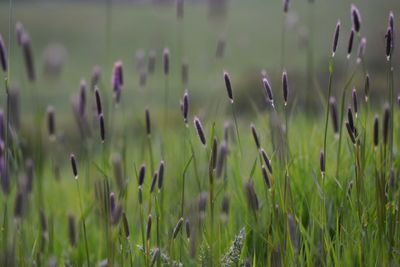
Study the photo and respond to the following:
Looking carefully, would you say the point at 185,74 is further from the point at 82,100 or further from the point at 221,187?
the point at 221,187

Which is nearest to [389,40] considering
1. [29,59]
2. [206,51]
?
[29,59]

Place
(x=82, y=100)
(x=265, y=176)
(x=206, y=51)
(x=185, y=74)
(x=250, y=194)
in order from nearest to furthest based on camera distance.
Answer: (x=250, y=194)
(x=265, y=176)
(x=82, y=100)
(x=185, y=74)
(x=206, y=51)

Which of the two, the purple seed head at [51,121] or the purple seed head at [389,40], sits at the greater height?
the purple seed head at [389,40]

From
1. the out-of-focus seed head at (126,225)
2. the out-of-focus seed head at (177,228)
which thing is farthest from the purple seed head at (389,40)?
the out-of-focus seed head at (126,225)

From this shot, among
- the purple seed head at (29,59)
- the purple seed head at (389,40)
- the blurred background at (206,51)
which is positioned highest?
the purple seed head at (389,40)

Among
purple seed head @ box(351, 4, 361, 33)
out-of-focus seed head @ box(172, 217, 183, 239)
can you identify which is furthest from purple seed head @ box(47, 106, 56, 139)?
purple seed head @ box(351, 4, 361, 33)

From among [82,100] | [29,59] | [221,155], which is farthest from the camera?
[82,100]

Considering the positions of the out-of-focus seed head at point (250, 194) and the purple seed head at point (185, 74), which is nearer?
the out-of-focus seed head at point (250, 194)

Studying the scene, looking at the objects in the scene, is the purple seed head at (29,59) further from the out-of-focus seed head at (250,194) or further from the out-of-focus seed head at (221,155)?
the out-of-focus seed head at (250,194)

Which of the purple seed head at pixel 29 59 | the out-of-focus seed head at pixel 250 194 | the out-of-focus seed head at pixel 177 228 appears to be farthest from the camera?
the purple seed head at pixel 29 59

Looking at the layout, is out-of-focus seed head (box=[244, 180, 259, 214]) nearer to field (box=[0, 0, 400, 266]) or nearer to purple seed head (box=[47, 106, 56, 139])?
field (box=[0, 0, 400, 266])

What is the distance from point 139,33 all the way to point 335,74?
152 inches

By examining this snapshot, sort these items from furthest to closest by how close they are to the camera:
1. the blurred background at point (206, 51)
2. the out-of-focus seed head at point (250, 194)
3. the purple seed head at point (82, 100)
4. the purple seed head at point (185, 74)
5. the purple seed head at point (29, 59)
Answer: the blurred background at point (206, 51), the purple seed head at point (185, 74), the purple seed head at point (82, 100), the purple seed head at point (29, 59), the out-of-focus seed head at point (250, 194)

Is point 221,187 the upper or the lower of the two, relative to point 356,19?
lower
